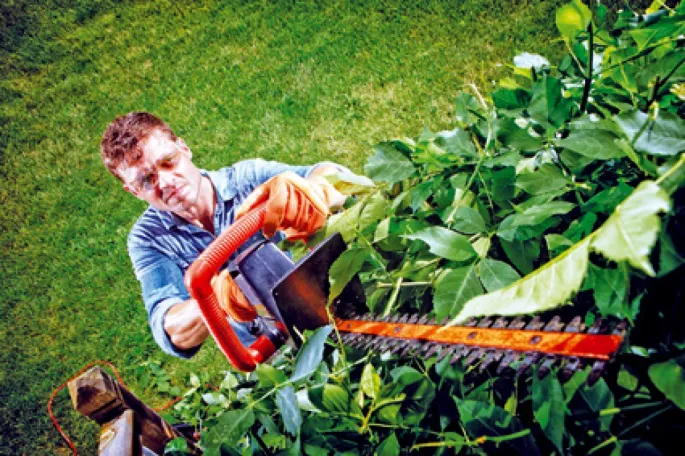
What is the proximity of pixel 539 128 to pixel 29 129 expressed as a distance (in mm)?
10304

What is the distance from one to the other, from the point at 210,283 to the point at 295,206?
18.5 inches

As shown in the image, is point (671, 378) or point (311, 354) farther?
point (311, 354)

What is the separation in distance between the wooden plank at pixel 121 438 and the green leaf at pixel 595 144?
1.45 metres

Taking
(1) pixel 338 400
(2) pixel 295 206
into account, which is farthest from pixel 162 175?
(1) pixel 338 400

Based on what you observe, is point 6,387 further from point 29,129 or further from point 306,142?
point 29,129

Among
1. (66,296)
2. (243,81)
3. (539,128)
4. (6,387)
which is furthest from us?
(243,81)

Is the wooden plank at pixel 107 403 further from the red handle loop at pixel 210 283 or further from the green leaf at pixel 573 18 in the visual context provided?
the green leaf at pixel 573 18

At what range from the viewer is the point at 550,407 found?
62 cm

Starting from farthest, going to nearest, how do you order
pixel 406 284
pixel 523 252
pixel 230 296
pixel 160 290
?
pixel 160 290, pixel 230 296, pixel 406 284, pixel 523 252

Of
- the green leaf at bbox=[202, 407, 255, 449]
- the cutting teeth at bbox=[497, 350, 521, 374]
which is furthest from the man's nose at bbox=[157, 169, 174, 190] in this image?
the cutting teeth at bbox=[497, 350, 521, 374]

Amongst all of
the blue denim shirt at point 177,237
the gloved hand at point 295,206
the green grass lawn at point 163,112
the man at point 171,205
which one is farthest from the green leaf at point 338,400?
the green grass lawn at point 163,112

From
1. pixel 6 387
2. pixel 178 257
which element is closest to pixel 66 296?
pixel 6 387

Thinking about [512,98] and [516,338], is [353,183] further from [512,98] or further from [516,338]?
[516,338]

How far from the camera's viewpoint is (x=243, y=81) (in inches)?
275
